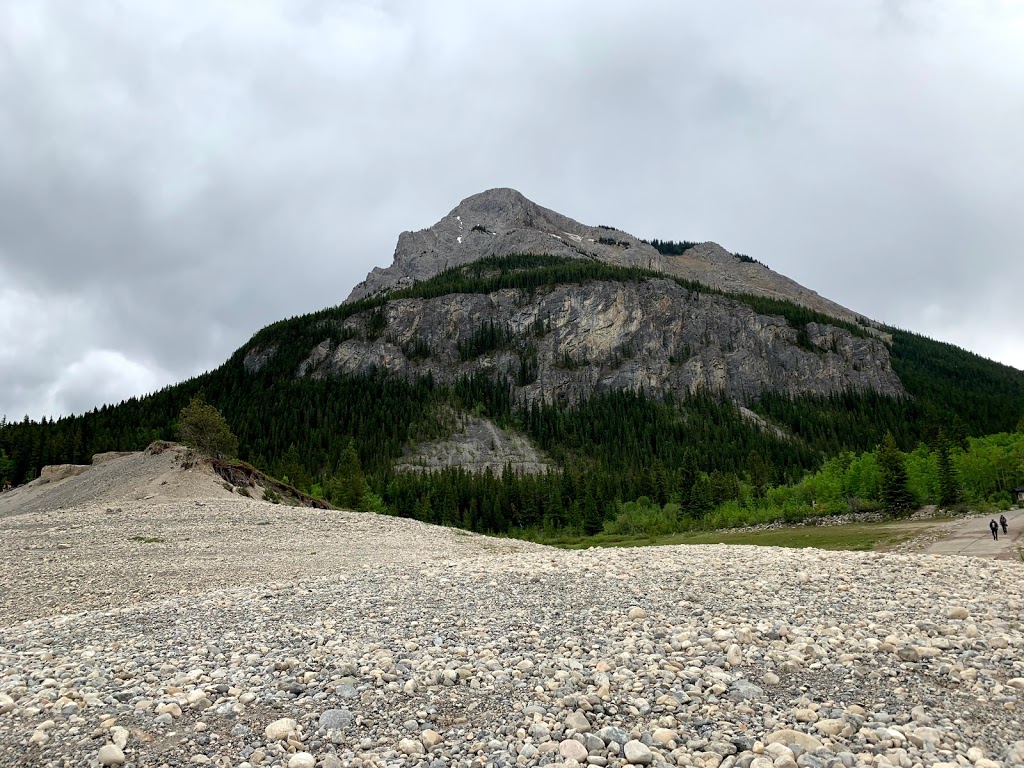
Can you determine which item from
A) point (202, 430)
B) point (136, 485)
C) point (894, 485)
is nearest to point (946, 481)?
point (894, 485)

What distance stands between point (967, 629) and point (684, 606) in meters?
4.88

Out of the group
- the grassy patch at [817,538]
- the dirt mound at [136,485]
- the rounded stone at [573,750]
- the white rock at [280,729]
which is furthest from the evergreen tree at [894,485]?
the white rock at [280,729]

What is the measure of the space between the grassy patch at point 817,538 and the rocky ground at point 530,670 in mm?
28248

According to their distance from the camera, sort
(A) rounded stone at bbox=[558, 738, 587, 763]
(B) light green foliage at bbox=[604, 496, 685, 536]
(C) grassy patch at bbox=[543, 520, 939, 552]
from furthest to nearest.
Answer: (B) light green foliage at bbox=[604, 496, 685, 536] → (C) grassy patch at bbox=[543, 520, 939, 552] → (A) rounded stone at bbox=[558, 738, 587, 763]

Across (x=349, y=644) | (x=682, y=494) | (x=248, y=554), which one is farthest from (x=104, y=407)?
(x=349, y=644)

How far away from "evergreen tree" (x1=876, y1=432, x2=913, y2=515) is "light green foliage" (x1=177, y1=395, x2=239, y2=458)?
8670 centimetres

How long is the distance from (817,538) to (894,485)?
88.3 ft

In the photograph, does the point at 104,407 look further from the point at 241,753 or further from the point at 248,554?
the point at 241,753

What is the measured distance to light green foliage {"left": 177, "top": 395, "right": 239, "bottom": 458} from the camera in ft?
213

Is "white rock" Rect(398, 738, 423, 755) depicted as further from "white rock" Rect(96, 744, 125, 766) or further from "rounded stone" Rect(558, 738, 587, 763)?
"white rock" Rect(96, 744, 125, 766)

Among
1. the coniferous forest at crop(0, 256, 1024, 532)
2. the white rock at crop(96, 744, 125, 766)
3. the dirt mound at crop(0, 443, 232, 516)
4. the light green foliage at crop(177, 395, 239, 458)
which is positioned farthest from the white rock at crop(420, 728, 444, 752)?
the coniferous forest at crop(0, 256, 1024, 532)

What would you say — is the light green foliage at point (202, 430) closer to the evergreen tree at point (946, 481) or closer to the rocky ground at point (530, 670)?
the rocky ground at point (530, 670)

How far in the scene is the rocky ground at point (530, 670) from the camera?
6125 mm

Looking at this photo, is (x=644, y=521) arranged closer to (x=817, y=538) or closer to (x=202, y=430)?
(x=817, y=538)
